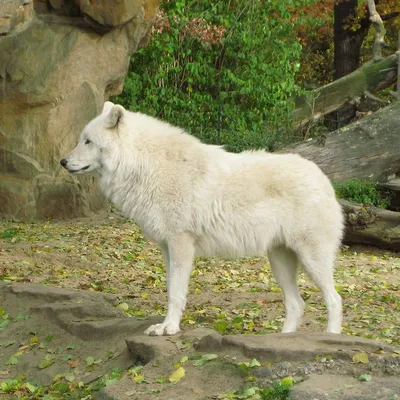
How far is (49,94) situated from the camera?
42.5 feet

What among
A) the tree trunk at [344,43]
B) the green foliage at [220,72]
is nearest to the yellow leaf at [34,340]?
the green foliage at [220,72]

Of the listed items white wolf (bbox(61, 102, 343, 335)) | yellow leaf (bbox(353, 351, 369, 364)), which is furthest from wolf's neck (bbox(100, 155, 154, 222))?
yellow leaf (bbox(353, 351, 369, 364))

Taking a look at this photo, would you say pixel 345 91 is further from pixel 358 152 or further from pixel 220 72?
pixel 358 152

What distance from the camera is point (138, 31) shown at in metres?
13.9

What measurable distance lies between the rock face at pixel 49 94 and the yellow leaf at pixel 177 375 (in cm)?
810

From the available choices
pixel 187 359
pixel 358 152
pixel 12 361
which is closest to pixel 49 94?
pixel 358 152

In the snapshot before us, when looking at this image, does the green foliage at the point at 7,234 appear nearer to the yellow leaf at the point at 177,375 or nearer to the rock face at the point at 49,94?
the rock face at the point at 49,94

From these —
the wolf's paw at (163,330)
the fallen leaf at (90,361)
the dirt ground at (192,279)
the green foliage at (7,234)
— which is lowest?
the green foliage at (7,234)

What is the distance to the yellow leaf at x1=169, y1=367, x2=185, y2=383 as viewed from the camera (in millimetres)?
5395

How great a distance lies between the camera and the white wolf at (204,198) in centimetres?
639

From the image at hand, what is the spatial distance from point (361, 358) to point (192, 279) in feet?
15.4

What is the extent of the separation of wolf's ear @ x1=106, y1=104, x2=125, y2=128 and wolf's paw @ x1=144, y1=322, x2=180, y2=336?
1.63 meters

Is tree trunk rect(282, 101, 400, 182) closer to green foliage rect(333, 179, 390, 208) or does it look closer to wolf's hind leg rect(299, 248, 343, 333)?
green foliage rect(333, 179, 390, 208)

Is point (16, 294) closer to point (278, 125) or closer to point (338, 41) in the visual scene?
point (278, 125)
